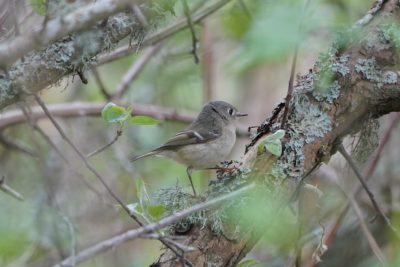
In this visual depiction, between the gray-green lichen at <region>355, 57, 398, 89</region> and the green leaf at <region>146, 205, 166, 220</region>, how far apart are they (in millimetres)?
859

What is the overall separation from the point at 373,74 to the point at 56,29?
127cm

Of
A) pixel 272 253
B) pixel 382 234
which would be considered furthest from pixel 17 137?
pixel 382 234

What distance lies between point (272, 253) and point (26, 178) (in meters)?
1.59

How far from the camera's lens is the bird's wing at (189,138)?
3.39 m

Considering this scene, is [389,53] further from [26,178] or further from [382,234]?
[26,178]

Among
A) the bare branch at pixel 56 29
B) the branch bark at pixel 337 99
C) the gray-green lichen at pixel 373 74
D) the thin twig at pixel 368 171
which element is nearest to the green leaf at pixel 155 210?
the branch bark at pixel 337 99

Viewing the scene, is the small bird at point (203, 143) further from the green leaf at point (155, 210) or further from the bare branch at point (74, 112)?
the green leaf at point (155, 210)

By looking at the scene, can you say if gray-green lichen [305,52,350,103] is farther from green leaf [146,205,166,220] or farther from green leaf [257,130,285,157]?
green leaf [146,205,166,220]

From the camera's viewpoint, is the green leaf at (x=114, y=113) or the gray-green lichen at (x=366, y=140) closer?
the green leaf at (x=114, y=113)

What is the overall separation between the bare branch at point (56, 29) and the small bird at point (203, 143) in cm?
174

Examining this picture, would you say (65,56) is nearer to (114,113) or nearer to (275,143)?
(114,113)

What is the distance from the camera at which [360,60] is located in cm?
246

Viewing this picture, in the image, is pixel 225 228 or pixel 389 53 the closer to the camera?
pixel 225 228

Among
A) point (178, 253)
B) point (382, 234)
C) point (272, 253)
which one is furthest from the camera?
point (272, 253)
